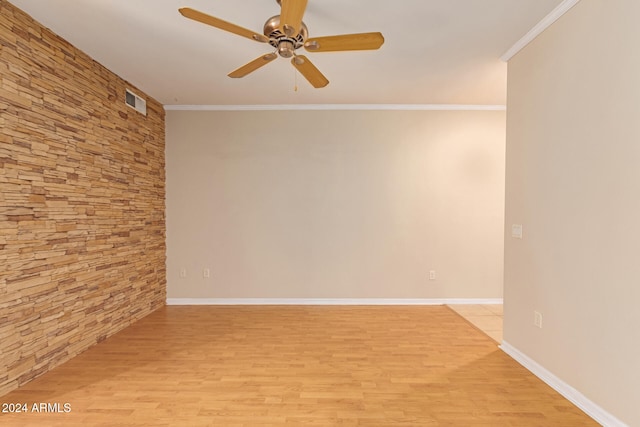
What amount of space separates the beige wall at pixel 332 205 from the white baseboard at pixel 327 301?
66 millimetres

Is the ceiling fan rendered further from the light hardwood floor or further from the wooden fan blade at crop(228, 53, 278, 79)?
the light hardwood floor

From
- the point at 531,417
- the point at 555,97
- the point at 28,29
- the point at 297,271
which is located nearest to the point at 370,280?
the point at 297,271

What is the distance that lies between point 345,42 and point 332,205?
2657 mm

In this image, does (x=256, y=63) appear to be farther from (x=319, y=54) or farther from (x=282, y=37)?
(x=319, y=54)

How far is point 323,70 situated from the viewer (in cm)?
331

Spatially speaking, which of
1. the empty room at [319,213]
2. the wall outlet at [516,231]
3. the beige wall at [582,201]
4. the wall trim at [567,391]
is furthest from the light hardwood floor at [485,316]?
the wall outlet at [516,231]

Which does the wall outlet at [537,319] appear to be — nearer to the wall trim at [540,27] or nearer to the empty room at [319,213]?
the empty room at [319,213]

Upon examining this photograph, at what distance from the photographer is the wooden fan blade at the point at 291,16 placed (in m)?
1.70

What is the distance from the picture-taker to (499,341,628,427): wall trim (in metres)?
1.92

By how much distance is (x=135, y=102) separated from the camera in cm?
379

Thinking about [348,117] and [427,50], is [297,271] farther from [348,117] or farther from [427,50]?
[427,50]

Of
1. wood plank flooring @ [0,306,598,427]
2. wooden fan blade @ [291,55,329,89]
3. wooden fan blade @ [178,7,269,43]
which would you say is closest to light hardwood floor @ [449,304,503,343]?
wood plank flooring @ [0,306,598,427]

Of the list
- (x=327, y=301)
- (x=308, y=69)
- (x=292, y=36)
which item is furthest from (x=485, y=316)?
(x=292, y=36)

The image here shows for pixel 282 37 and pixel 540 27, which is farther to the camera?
pixel 540 27
